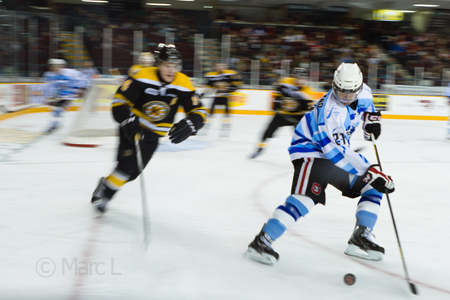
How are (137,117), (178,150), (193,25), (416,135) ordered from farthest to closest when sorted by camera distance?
(193,25)
(416,135)
(178,150)
(137,117)

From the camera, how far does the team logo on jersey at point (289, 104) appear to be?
5717 millimetres

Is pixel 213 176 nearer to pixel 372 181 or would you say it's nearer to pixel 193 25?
pixel 372 181

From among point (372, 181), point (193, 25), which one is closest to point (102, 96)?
point (372, 181)

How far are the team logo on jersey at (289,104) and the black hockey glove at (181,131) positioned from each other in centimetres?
285

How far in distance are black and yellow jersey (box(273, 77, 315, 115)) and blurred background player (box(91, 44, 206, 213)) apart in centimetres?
265

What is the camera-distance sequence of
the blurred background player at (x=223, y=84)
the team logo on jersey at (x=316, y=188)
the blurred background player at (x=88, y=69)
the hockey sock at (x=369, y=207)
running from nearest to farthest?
the team logo on jersey at (x=316, y=188)
the hockey sock at (x=369, y=207)
the blurred background player at (x=223, y=84)
the blurred background player at (x=88, y=69)

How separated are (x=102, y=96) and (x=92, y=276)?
563 centimetres

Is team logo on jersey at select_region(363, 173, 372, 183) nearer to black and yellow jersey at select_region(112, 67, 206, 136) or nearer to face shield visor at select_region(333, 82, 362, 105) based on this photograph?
face shield visor at select_region(333, 82, 362, 105)

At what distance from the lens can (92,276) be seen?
230cm

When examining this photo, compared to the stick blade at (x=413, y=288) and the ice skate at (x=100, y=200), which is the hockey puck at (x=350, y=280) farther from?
the ice skate at (x=100, y=200)

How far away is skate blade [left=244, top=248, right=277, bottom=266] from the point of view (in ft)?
8.27

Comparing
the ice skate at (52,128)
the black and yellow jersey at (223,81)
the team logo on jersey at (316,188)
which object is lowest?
the ice skate at (52,128)

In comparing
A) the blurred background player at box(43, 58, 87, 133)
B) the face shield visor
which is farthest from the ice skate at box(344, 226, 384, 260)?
the blurred background player at box(43, 58, 87, 133)
